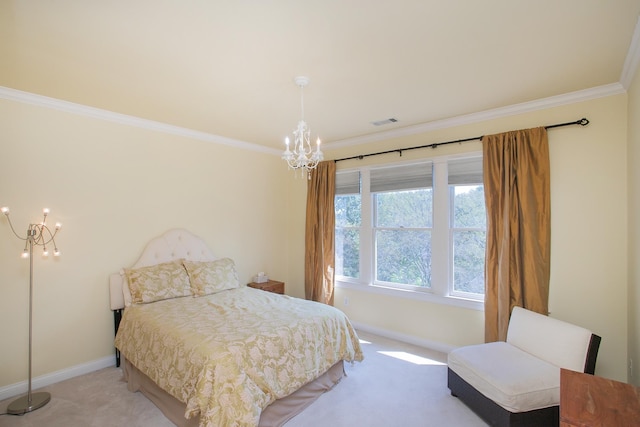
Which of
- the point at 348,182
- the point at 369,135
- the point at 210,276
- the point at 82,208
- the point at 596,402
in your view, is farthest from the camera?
the point at 348,182

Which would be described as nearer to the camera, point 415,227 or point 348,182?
point 415,227

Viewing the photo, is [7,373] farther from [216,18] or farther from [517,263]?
[517,263]

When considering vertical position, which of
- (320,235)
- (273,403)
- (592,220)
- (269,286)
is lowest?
(273,403)

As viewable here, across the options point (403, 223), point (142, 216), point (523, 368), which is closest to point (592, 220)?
point (523, 368)

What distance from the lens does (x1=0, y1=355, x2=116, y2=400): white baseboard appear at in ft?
8.50

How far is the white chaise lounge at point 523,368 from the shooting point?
6.56 feet

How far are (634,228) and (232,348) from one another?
10.3 feet

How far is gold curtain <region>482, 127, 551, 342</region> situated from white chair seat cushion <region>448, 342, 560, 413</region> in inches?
20.0

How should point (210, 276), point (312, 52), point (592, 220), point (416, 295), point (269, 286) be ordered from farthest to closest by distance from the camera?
1. point (269, 286)
2. point (416, 295)
3. point (210, 276)
4. point (592, 220)
5. point (312, 52)

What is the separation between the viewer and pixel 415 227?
3812 mm

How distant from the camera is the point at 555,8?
161 cm

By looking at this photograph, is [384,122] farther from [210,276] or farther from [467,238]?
[210,276]

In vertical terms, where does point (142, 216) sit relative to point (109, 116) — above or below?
below

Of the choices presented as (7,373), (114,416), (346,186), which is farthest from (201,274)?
(346,186)
